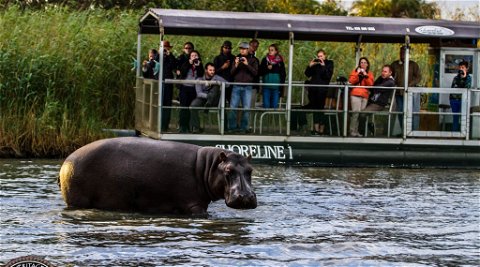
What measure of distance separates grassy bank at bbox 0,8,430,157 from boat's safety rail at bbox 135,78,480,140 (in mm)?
1277

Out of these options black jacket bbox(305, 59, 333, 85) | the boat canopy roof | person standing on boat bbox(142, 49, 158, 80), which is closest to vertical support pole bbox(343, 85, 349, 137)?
black jacket bbox(305, 59, 333, 85)

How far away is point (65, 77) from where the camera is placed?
23.1 meters

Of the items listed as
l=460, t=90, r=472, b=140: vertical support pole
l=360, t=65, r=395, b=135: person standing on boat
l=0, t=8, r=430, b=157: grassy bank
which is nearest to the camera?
l=0, t=8, r=430, b=157: grassy bank

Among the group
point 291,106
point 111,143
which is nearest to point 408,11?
point 291,106

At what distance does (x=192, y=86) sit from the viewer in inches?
846

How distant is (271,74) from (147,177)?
9076mm

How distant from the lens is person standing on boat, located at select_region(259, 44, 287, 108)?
71.8 feet

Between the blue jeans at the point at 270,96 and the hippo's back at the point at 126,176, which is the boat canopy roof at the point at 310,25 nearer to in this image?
the blue jeans at the point at 270,96

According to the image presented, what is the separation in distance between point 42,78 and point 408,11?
30.3m

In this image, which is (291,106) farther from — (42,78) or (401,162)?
(42,78)

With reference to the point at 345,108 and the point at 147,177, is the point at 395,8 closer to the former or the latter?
the point at 345,108

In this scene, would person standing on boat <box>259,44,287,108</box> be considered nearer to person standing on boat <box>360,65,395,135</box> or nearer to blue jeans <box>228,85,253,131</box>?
blue jeans <box>228,85,253,131</box>

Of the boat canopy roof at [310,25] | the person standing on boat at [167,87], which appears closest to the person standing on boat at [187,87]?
the person standing on boat at [167,87]

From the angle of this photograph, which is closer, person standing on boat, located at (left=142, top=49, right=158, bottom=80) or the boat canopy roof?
the boat canopy roof
